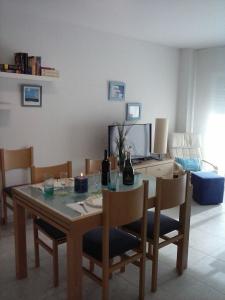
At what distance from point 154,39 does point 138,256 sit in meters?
3.47

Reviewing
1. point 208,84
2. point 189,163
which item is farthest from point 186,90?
point 189,163

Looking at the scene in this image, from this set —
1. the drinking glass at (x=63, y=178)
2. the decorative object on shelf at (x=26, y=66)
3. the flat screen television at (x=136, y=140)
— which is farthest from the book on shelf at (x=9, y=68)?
the flat screen television at (x=136, y=140)

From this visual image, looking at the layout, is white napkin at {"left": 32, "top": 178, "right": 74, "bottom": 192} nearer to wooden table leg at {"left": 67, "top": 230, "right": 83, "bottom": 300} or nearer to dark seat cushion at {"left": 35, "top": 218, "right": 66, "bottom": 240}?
dark seat cushion at {"left": 35, "top": 218, "right": 66, "bottom": 240}

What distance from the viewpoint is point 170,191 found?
220cm

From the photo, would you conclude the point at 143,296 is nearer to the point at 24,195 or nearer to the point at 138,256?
the point at 138,256

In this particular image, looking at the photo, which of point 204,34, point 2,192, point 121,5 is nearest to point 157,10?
point 121,5

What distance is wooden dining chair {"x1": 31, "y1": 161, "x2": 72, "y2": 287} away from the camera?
7.24 ft

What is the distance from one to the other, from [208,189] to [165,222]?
6.74ft

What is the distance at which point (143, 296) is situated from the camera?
2.13m

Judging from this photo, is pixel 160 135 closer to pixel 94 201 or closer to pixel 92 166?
pixel 92 166

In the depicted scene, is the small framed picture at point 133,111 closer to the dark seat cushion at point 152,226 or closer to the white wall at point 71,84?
the white wall at point 71,84

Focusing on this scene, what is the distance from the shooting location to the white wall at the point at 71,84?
11.0 ft

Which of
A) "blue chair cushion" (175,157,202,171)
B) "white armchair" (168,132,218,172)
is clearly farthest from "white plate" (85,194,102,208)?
"white armchair" (168,132,218,172)

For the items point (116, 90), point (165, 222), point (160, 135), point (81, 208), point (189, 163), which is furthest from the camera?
point (189, 163)
